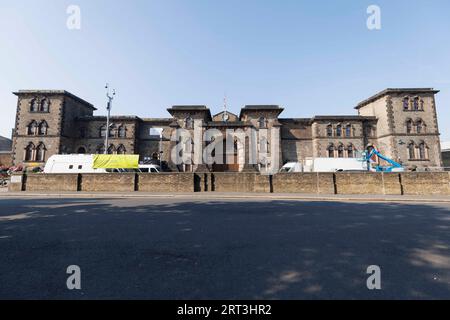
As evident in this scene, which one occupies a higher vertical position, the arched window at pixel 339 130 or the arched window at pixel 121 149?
the arched window at pixel 339 130

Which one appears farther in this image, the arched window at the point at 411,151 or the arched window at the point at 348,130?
the arched window at the point at 348,130

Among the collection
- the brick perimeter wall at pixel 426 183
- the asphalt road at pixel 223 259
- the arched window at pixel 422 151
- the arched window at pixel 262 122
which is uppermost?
the arched window at pixel 262 122

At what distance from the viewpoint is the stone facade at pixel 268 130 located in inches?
1241

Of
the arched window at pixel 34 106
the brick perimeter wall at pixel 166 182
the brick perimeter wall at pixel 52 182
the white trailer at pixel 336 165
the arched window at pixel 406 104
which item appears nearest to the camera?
the brick perimeter wall at pixel 166 182

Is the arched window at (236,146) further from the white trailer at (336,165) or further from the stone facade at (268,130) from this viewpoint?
the white trailer at (336,165)

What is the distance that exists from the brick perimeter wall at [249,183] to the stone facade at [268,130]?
39.3 feet

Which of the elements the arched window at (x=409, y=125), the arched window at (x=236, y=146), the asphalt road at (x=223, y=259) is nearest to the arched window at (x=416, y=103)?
the arched window at (x=409, y=125)

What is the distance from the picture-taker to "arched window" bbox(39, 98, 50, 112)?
32406 mm

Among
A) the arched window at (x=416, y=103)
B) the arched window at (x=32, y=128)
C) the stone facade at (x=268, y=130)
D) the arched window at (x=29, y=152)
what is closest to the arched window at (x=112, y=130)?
the stone facade at (x=268, y=130)

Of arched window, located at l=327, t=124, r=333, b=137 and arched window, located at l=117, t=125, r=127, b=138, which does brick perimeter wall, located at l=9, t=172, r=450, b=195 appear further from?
arched window, located at l=327, t=124, r=333, b=137

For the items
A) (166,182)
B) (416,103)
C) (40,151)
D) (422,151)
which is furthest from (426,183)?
(40,151)

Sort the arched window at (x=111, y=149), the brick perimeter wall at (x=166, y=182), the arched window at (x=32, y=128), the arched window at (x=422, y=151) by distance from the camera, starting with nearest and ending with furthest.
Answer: the brick perimeter wall at (x=166, y=182) → the arched window at (x=422, y=151) → the arched window at (x=32, y=128) → the arched window at (x=111, y=149)

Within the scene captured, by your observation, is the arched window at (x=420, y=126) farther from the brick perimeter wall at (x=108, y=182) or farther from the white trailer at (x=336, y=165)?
the brick perimeter wall at (x=108, y=182)

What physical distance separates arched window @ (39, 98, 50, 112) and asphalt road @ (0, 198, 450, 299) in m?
36.0
